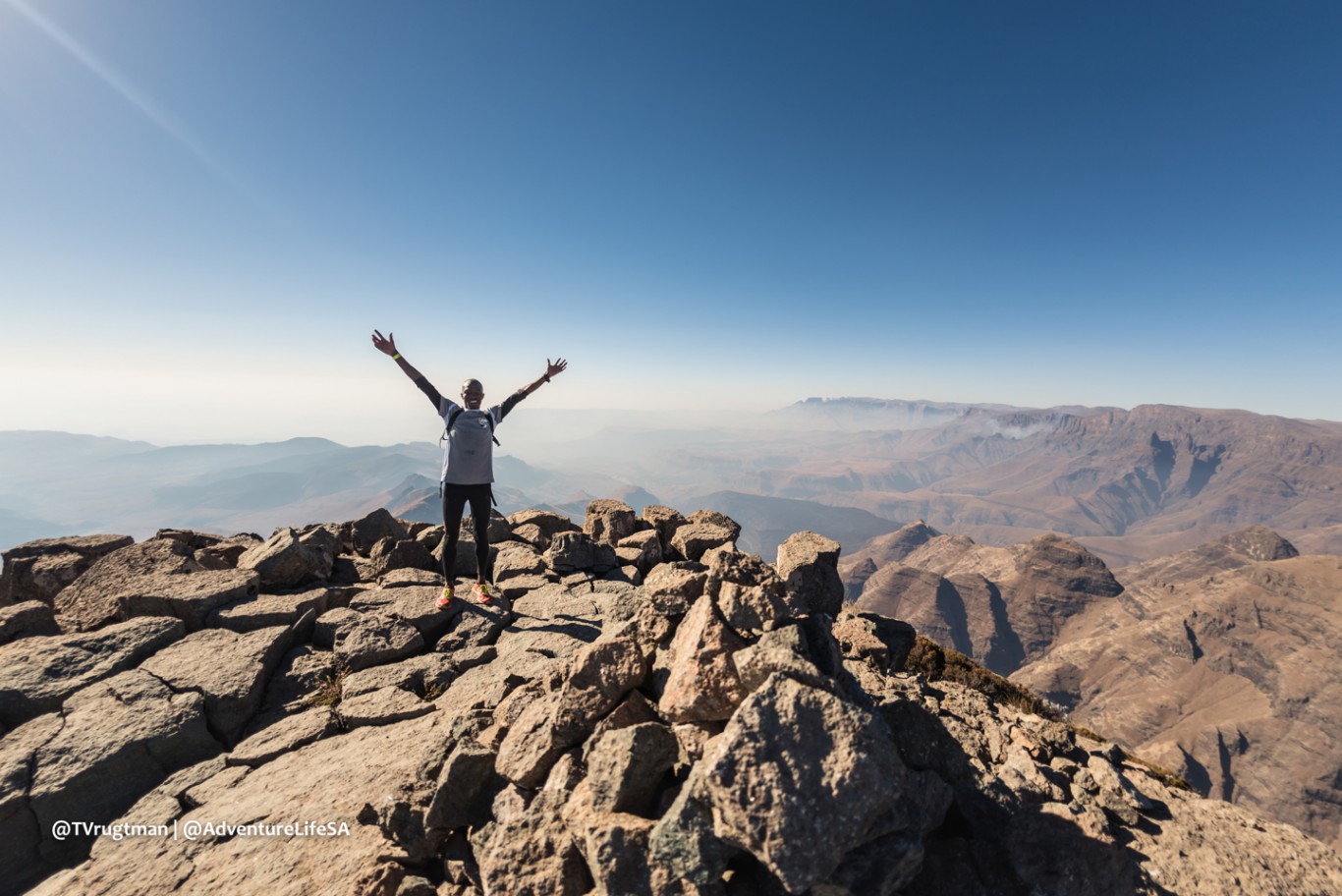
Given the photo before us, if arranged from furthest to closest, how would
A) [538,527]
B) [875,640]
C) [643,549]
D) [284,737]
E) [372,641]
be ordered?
[538,527] → [643,549] → [372,641] → [875,640] → [284,737]

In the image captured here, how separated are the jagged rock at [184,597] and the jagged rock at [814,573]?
1043 centimetres

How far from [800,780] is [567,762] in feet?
7.33

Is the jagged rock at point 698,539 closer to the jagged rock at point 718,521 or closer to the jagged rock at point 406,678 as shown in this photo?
the jagged rock at point 718,521

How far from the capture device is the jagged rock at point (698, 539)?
12719 millimetres

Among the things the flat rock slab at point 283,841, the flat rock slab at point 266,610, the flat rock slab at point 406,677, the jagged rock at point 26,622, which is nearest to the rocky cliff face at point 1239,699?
the flat rock slab at point 406,677

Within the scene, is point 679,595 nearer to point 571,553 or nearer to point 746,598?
point 746,598

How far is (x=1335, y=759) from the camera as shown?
450ft

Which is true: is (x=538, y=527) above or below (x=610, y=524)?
below

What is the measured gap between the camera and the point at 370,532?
14.1 meters

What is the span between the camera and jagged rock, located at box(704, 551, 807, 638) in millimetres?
5137

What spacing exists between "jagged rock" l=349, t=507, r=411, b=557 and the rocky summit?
4.35 m

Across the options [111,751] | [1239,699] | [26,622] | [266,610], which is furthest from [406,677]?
[1239,699]

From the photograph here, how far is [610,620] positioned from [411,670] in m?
3.30

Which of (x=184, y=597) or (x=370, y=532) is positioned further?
(x=370, y=532)
